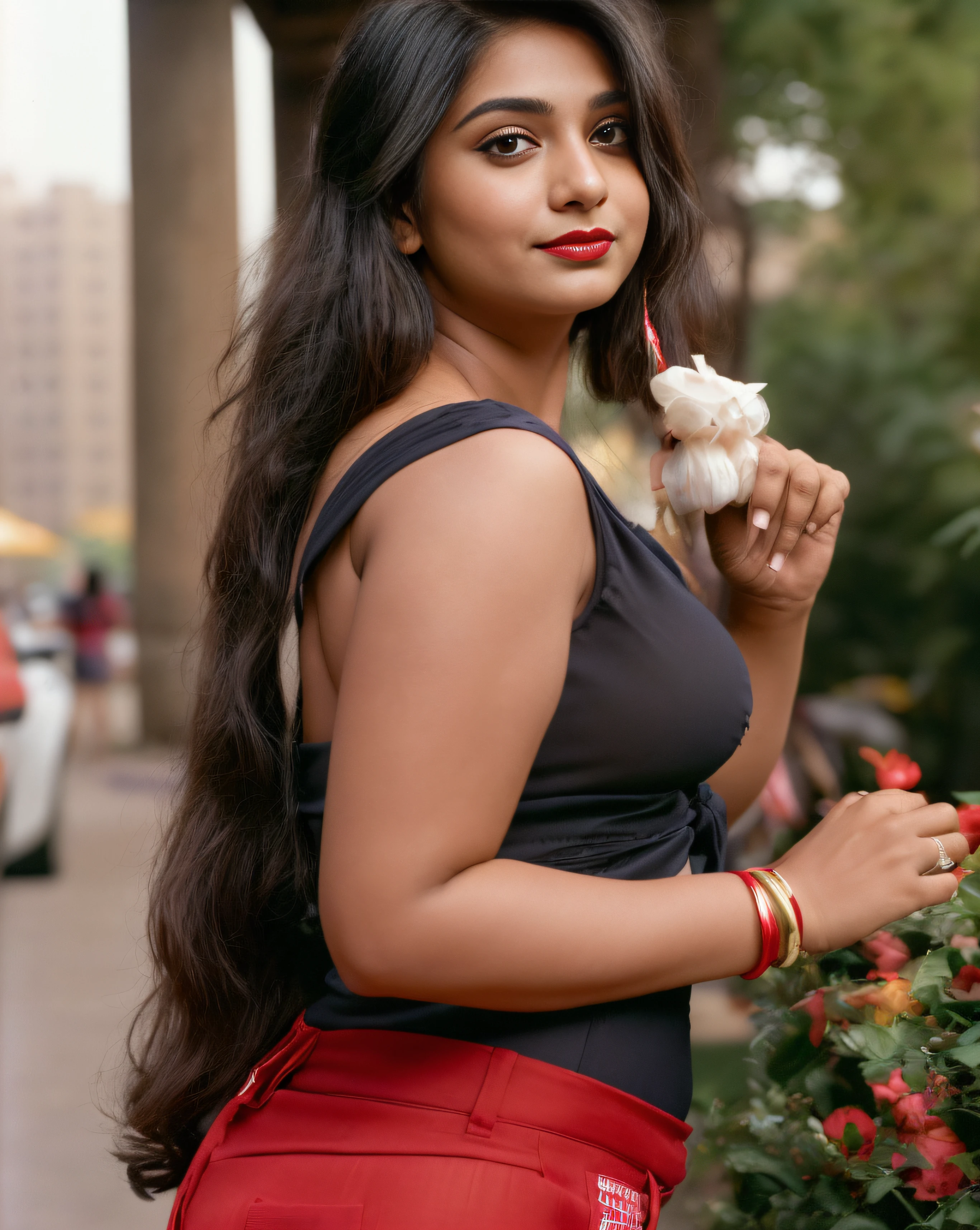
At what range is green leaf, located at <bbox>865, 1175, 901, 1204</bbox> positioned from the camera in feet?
3.70

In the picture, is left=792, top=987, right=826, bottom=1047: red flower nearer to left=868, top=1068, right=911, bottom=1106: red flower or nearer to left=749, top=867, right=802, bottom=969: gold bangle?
left=868, top=1068, right=911, bottom=1106: red flower

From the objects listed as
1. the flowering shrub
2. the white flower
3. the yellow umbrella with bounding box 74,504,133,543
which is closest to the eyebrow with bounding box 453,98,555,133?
the white flower

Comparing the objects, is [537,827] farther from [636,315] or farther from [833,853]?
[636,315]

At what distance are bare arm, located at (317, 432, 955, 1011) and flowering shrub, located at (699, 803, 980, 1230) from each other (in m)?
0.30

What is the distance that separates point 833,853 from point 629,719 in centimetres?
23

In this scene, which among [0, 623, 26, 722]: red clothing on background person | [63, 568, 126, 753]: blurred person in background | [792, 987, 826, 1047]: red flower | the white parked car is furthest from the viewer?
[63, 568, 126, 753]: blurred person in background

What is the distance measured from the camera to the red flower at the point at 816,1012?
1.33m

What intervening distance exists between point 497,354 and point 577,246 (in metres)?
0.15

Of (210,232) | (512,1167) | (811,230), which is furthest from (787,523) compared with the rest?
(210,232)

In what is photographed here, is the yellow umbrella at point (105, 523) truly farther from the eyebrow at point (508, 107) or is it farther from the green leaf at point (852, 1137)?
the green leaf at point (852, 1137)

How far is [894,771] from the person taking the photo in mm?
1350

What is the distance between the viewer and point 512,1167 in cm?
96

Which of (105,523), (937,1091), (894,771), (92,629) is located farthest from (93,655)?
(937,1091)

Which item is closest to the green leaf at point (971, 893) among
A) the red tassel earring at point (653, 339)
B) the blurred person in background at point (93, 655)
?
the red tassel earring at point (653, 339)
